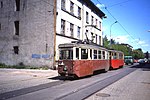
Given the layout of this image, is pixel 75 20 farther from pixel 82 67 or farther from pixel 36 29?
pixel 82 67

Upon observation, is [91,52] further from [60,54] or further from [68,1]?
[68,1]

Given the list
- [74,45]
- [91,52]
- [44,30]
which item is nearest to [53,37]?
[44,30]

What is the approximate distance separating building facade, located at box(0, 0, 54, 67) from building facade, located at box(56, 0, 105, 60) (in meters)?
1.39

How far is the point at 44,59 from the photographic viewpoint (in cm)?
2578

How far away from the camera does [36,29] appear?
26.7 meters

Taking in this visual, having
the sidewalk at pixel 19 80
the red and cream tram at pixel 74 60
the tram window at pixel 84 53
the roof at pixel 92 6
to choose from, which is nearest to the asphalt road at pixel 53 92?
the sidewalk at pixel 19 80

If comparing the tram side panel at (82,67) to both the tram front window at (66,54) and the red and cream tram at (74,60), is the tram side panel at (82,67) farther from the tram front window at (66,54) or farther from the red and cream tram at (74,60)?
the tram front window at (66,54)

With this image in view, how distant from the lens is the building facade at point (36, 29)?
2569 centimetres

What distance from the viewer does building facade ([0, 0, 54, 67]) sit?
25859 millimetres

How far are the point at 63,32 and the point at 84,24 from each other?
8.07 metres

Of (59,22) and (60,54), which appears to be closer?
(60,54)

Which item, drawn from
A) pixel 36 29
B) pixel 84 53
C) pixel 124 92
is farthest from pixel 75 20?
pixel 124 92

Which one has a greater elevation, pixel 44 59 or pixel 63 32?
pixel 63 32

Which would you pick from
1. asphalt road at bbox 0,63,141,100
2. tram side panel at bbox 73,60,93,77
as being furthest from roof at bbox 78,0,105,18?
asphalt road at bbox 0,63,141,100
